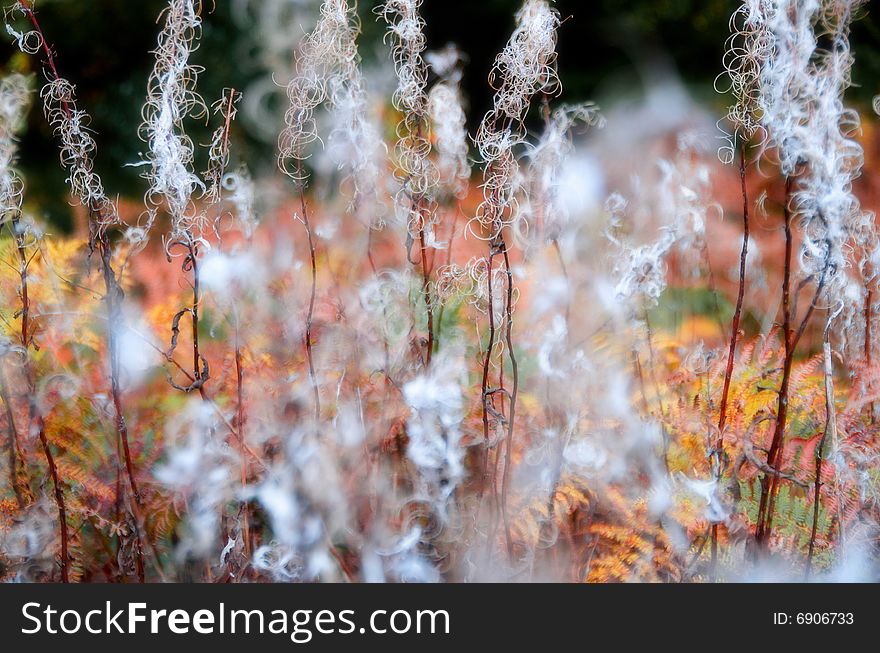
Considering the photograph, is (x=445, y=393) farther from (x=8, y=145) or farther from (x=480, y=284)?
(x=8, y=145)

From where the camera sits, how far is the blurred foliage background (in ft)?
11.2

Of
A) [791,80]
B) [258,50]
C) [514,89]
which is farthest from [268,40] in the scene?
[791,80]

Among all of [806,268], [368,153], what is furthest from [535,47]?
[806,268]

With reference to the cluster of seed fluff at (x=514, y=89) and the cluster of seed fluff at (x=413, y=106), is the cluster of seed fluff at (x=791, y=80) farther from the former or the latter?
the cluster of seed fluff at (x=413, y=106)

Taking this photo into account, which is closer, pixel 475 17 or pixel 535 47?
pixel 535 47

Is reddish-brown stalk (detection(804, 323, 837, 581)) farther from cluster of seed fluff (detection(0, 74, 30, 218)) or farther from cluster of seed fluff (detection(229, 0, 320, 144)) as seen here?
cluster of seed fluff (detection(229, 0, 320, 144))

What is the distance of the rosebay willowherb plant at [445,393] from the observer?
1.12m

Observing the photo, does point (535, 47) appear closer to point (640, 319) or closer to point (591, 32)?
point (640, 319)

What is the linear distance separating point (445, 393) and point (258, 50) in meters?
2.56

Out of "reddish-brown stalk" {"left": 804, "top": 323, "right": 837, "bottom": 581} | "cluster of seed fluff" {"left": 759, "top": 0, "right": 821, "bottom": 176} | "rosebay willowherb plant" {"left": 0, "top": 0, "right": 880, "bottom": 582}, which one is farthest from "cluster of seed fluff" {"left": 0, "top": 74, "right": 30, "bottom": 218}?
"reddish-brown stalk" {"left": 804, "top": 323, "right": 837, "bottom": 581}

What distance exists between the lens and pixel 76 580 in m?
1.33

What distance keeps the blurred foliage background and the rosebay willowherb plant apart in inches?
78.5

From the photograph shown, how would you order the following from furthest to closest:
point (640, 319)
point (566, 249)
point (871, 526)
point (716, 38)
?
point (716, 38) < point (566, 249) < point (640, 319) < point (871, 526)
